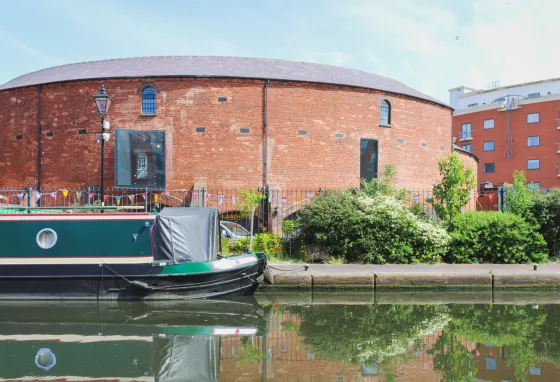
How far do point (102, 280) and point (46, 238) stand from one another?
1.41 meters

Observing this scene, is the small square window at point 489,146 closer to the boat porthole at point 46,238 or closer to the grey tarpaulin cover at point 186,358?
the boat porthole at point 46,238

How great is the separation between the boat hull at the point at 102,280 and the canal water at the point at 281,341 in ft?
0.80

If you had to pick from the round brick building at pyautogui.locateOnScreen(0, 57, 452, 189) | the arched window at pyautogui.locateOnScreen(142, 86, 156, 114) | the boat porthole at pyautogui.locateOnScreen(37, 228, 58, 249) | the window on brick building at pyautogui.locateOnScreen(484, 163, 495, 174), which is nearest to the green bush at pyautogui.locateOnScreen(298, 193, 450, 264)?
the boat porthole at pyautogui.locateOnScreen(37, 228, 58, 249)

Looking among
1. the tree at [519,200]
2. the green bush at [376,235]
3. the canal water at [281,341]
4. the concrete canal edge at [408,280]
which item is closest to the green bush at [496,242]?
the green bush at [376,235]

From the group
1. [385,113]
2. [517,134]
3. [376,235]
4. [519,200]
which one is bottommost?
[376,235]

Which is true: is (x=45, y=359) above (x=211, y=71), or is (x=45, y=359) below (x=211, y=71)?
below

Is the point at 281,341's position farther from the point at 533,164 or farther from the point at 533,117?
the point at 533,117

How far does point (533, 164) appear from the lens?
36375mm

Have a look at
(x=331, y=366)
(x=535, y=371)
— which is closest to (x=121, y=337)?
(x=331, y=366)

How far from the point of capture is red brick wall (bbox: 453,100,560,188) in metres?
35.3

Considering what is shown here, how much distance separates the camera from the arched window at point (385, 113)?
20.1m

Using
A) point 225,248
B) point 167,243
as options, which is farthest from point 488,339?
point 225,248

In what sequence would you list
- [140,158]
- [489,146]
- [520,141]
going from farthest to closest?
[489,146] < [520,141] < [140,158]

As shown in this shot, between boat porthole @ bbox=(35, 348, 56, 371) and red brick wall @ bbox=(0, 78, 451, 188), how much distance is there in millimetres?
11493
